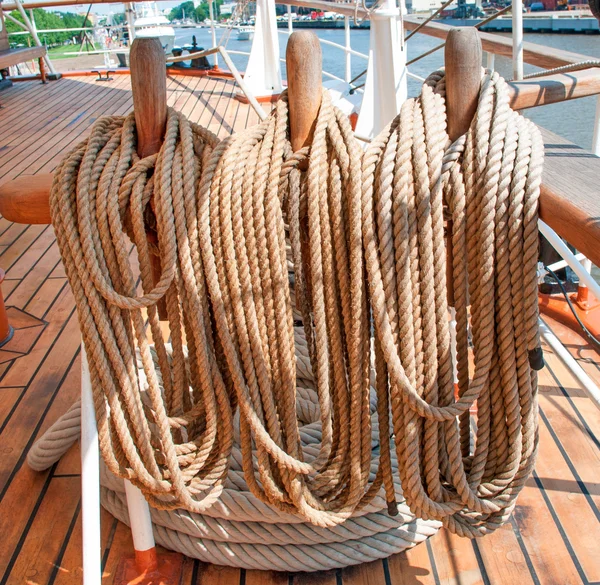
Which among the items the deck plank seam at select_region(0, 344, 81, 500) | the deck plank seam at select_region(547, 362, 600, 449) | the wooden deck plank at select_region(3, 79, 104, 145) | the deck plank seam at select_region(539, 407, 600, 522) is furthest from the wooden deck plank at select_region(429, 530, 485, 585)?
the wooden deck plank at select_region(3, 79, 104, 145)

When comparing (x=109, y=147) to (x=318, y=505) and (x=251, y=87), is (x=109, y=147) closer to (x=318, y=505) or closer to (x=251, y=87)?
(x=318, y=505)

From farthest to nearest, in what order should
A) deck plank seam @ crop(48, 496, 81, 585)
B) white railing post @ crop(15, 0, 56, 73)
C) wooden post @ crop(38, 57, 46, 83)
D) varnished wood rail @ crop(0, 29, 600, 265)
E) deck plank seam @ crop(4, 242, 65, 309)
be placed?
wooden post @ crop(38, 57, 46, 83), white railing post @ crop(15, 0, 56, 73), deck plank seam @ crop(4, 242, 65, 309), deck plank seam @ crop(48, 496, 81, 585), varnished wood rail @ crop(0, 29, 600, 265)

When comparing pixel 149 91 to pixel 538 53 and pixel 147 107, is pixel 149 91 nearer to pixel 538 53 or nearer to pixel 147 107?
pixel 147 107

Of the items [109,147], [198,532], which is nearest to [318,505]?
[198,532]

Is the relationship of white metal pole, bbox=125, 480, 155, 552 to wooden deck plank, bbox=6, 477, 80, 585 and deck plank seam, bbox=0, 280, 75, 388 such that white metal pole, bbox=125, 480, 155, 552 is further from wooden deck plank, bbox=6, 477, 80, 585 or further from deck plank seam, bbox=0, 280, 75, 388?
deck plank seam, bbox=0, 280, 75, 388

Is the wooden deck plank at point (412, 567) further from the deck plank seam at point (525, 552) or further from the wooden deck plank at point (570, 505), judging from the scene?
the wooden deck plank at point (570, 505)

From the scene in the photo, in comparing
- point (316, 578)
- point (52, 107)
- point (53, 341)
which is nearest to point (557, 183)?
point (316, 578)

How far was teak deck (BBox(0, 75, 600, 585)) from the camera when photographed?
1542 millimetres

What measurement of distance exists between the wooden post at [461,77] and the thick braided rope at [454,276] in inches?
1.0

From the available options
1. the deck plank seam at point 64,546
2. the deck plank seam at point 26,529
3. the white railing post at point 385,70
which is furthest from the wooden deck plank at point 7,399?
the white railing post at point 385,70

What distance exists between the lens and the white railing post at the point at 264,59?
20.2 feet

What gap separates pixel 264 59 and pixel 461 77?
5482 mm

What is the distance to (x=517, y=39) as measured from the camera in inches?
74.3

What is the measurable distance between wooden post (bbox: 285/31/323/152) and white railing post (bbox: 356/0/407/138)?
8.26ft
